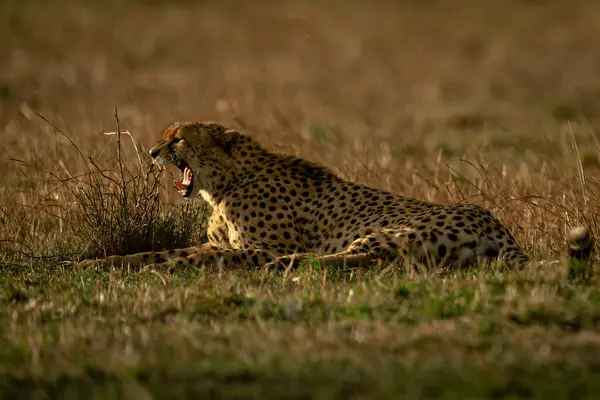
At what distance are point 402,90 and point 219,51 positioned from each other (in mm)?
5719

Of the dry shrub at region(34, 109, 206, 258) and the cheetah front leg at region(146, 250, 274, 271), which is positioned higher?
the dry shrub at region(34, 109, 206, 258)

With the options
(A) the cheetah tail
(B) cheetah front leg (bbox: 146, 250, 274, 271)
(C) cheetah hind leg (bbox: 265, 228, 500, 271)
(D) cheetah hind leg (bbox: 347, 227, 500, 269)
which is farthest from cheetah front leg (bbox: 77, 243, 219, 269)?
Answer: (A) the cheetah tail

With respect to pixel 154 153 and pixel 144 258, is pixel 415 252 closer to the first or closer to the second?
pixel 144 258

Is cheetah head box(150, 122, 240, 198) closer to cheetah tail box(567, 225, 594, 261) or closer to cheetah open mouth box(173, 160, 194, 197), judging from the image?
cheetah open mouth box(173, 160, 194, 197)

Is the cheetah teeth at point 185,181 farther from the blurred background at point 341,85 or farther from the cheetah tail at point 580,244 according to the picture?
the cheetah tail at point 580,244

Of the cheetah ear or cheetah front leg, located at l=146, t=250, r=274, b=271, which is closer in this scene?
cheetah front leg, located at l=146, t=250, r=274, b=271

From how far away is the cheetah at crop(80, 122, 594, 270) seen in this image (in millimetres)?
5820

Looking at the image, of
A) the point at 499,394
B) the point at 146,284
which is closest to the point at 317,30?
the point at 146,284

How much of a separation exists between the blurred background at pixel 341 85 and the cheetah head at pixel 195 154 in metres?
0.65

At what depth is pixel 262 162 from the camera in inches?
267

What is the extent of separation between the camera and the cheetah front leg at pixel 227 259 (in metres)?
6.11

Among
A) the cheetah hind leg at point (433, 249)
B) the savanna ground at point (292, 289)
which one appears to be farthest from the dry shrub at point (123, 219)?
the cheetah hind leg at point (433, 249)

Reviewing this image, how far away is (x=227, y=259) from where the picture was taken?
6.19m

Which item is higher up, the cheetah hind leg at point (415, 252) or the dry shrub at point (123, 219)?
the dry shrub at point (123, 219)
